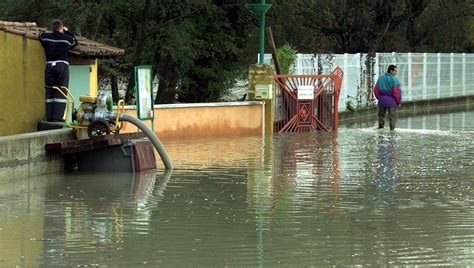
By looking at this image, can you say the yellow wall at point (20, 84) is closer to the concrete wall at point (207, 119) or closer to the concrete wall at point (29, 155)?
the concrete wall at point (29, 155)

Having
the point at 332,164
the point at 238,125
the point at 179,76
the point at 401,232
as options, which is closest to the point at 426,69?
the point at 179,76

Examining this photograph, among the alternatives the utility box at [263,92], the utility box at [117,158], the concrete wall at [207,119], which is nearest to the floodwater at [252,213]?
the utility box at [117,158]

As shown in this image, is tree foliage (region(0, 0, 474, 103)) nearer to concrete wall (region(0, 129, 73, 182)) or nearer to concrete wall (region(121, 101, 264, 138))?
concrete wall (region(121, 101, 264, 138))

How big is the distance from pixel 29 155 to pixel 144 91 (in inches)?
136

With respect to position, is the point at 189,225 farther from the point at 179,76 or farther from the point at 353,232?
the point at 179,76

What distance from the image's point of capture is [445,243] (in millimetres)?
10328

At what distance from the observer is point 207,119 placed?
23.5m

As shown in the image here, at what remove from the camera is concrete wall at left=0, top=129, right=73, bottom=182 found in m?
14.5

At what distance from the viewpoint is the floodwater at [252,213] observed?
31.7 feet

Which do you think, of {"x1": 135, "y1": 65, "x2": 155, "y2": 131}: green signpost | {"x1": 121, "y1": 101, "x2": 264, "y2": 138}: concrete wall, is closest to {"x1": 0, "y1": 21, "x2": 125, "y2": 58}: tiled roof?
{"x1": 135, "y1": 65, "x2": 155, "y2": 131}: green signpost

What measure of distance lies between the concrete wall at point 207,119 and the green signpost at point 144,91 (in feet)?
9.46

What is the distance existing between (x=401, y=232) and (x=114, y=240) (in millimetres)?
2882

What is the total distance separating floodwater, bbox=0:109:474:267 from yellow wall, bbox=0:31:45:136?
178cm

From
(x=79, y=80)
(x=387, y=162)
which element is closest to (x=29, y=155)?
(x=79, y=80)
